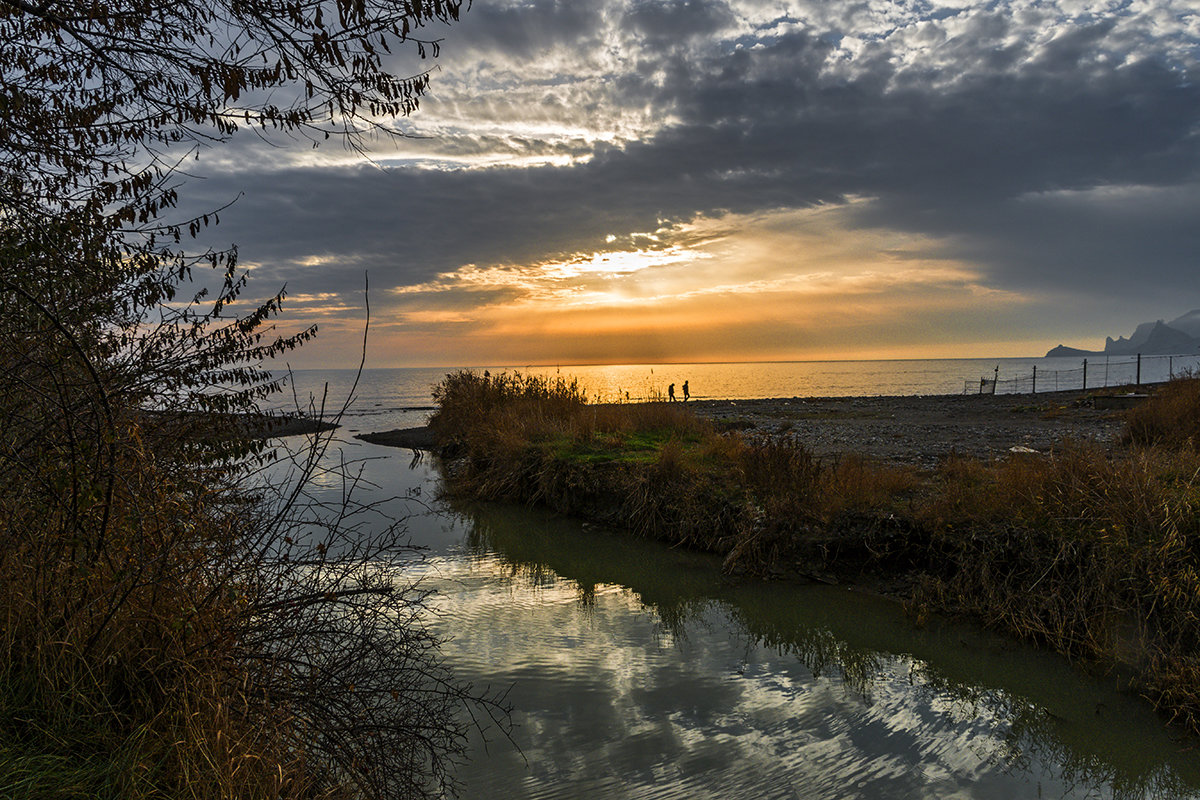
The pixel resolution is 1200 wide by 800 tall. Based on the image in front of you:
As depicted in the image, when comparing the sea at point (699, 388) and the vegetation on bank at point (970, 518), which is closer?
the vegetation on bank at point (970, 518)

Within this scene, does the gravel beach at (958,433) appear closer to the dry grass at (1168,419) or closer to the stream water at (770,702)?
the dry grass at (1168,419)

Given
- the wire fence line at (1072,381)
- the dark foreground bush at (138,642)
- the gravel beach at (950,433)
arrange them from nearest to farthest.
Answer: the dark foreground bush at (138,642), the gravel beach at (950,433), the wire fence line at (1072,381)

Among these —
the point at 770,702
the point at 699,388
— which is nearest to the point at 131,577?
the point at 770,702

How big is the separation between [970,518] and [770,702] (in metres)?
3.71

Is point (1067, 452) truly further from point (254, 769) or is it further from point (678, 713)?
point (254, 769)

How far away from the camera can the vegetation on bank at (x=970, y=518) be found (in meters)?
5.64

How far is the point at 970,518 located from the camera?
23.9 feet

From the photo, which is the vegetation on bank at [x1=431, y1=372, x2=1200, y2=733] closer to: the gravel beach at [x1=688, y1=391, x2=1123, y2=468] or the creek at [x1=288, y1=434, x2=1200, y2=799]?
the creek at [x1=288, y1=434, x2=1200, y2=799]

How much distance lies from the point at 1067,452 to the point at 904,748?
15.2 feet

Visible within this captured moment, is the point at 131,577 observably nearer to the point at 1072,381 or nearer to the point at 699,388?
the point at 699,388

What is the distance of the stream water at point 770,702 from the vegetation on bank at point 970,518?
0.40 metres

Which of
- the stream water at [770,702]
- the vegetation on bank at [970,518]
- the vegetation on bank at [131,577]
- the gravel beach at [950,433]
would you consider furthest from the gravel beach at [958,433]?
the vegetation on bank at [131,577]

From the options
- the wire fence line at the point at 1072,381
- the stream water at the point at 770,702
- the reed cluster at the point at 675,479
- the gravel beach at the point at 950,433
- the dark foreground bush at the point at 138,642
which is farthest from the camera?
the wire fence line at the point at 1072,381

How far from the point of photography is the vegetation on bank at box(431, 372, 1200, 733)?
5.64m
